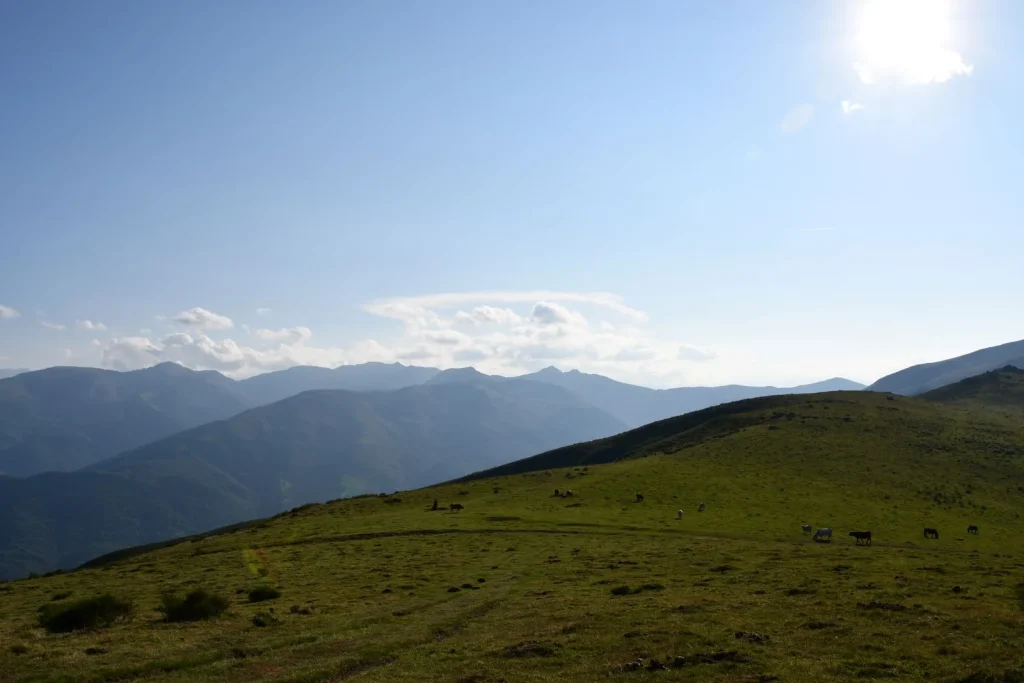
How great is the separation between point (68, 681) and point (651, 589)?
25.8 metres

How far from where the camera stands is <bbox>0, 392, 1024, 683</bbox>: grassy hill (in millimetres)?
20547

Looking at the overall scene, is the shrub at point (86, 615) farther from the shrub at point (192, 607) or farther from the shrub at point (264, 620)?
the shrub at point (264, 620)

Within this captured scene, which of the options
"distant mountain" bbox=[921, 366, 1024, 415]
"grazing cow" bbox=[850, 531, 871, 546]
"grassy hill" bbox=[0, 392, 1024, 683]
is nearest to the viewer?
"grassy hill" bbox=[0, 392, 1024, 683]

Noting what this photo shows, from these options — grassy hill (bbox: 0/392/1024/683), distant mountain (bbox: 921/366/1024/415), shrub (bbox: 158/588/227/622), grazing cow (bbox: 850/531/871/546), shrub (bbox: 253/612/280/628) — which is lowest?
grazing cow (bbox: 850/531/871/546)

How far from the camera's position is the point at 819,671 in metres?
18.1

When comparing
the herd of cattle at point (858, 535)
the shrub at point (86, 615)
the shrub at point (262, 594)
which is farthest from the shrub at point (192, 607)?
the herd of cattle at point (858, 535)

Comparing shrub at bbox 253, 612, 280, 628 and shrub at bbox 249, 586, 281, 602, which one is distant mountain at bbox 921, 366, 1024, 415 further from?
shrub at bbox 253, 612, 280, 628

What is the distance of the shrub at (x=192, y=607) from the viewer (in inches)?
1150

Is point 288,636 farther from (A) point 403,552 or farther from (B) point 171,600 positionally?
(A) point 403,552

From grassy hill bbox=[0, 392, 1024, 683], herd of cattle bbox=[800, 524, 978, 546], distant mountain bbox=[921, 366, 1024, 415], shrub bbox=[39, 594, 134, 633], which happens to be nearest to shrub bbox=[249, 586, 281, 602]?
grassy hill bbox=[0, 392, 1024, 683]

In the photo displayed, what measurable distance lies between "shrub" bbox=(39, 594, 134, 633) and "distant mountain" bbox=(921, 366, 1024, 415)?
539 ft

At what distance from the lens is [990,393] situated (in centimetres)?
16400

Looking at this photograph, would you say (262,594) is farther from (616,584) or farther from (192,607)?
(616,584)

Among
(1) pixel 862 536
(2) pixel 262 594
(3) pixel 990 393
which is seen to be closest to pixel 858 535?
(1) pixel 862 536
